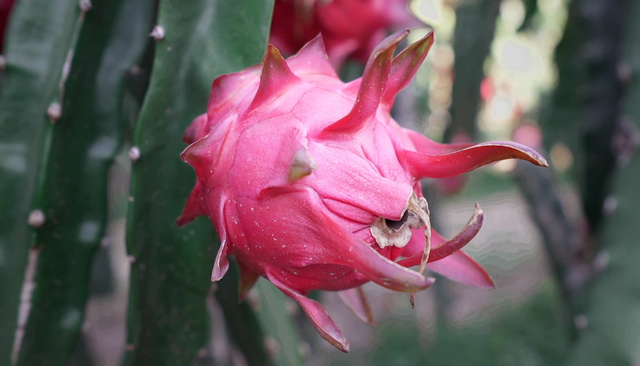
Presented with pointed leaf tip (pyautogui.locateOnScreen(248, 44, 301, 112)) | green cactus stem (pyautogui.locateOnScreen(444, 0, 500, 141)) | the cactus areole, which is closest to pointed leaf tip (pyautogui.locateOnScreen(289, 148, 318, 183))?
the cactus areole

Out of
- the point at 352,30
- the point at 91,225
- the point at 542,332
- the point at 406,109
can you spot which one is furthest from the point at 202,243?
the point at 542,332

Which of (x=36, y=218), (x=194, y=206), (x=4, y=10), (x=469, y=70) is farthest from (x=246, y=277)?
(x=469, y=70)

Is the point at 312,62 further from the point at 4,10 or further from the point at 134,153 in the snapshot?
the point at 4,10

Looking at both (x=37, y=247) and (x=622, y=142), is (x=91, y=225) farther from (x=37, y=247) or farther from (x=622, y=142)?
(x=622, y=142)

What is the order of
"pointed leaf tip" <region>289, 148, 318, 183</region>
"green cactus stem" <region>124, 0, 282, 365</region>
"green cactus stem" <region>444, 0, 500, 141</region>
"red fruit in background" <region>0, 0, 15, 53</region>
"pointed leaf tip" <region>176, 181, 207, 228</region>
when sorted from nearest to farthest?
"pointed leaf tip" <region>289, 148, 318, 183</region> < "pointed leaf tip" <region>176, 181, 207, 228</region> < "green cactus stem" <region>124, 0, 282, 365</region> < "red fruit in background" <region>0, 0, 15, 53</region> < "green cactus stem" <region>444, 0, 500, 141</region>

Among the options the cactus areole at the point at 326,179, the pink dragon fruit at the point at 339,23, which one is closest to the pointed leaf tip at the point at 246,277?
the cactus areole at the point at 326,179

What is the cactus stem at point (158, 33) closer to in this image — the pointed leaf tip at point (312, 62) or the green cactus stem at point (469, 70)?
the pointed leaf tip at point (312, 62)

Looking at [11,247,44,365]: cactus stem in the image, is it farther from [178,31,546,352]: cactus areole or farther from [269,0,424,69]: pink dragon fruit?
[269,0,424,69]: pink dragon fruit
